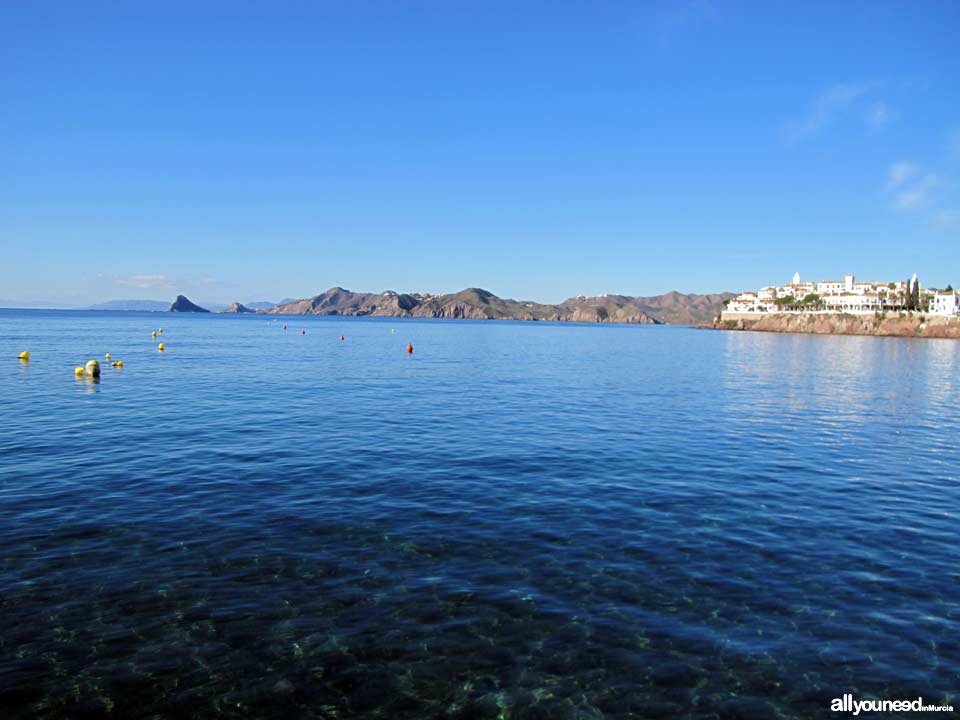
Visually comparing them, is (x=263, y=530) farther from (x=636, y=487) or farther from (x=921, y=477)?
(x=921, y=477)

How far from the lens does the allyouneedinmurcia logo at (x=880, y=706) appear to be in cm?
1065

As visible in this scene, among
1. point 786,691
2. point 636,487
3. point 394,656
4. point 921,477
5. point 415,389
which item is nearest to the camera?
point 786,691

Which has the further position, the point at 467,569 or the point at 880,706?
the point at 467,569

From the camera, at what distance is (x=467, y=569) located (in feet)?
52.0

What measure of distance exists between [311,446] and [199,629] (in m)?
18.2

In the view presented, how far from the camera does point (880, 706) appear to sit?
10750 mm

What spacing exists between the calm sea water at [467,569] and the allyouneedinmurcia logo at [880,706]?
0.21 meters

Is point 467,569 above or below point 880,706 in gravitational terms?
above

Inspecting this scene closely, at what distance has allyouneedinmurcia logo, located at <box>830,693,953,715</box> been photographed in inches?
419

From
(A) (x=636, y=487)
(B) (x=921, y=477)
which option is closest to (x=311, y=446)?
(A) (x=636, y=487)

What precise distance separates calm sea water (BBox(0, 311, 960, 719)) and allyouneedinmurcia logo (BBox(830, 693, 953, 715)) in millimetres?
215

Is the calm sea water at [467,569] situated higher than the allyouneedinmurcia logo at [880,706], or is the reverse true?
the calm sea water at [467,569]

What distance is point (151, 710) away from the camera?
33.4ft

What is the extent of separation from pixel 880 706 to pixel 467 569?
940 cm
